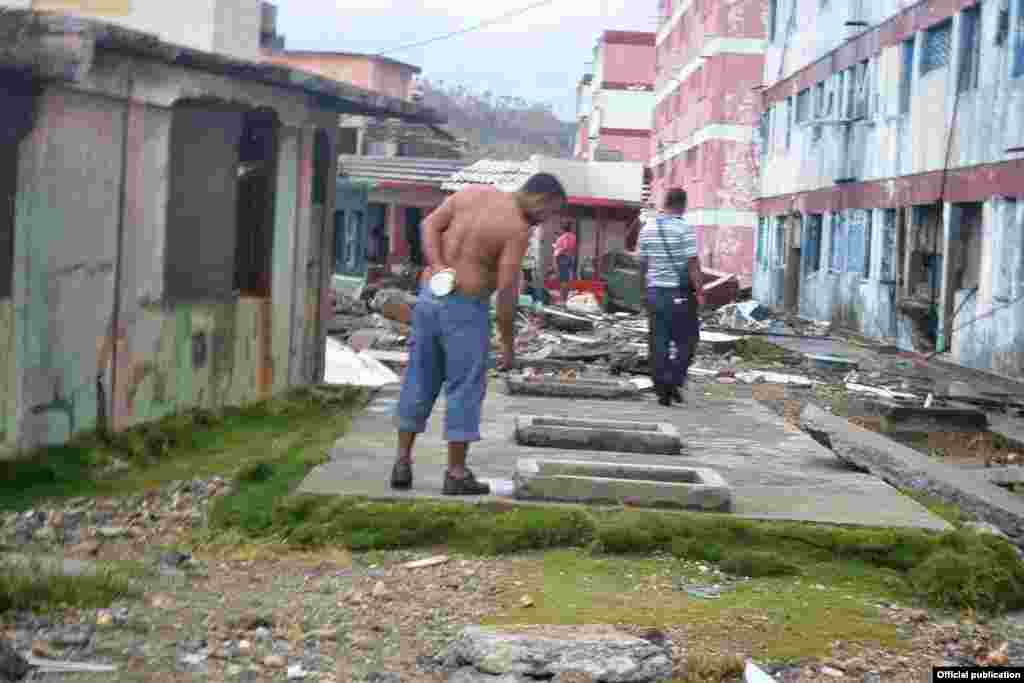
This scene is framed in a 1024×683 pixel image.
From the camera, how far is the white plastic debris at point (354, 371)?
48.3 feet

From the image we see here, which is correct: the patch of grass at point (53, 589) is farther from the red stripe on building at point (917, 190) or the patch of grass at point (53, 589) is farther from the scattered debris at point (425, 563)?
the red stripe on building at point (917, 190)

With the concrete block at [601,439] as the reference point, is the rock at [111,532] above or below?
below

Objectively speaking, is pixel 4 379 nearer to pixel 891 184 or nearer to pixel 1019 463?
pixel 1019 463

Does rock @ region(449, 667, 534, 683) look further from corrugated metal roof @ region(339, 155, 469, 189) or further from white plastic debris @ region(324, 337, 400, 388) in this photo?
corrugated metal roof @ region(339, 155, 469, 189)

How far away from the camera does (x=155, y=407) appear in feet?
35.1

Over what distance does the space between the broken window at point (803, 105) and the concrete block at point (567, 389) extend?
2282 centimetres

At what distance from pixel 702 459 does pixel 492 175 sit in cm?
3012

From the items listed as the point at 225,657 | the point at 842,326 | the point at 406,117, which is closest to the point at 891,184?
the point at 842,326

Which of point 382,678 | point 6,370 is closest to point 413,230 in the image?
point 6,370

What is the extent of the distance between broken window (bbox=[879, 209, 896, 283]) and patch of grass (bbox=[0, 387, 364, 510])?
16.1 metres

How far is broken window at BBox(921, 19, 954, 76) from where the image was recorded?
24.1 m

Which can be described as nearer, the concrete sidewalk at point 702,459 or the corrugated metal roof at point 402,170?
the concrete sidewalk at point 702,459

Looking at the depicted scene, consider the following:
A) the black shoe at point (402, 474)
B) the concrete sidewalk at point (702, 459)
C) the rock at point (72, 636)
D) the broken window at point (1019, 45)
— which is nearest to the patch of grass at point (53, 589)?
the rock at point (72, 636)

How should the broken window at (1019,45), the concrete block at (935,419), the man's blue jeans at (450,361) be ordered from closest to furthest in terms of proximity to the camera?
the man's blue jeans at (450,361), the concrete block at (935,419), the broken window at (1019,45)
